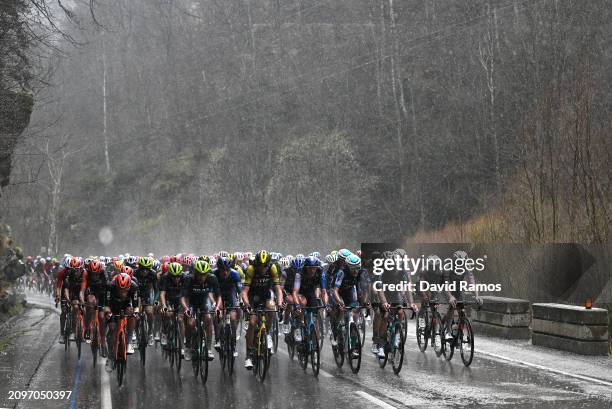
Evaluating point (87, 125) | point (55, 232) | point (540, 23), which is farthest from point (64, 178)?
point (540, 23)

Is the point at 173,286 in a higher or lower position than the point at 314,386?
higher

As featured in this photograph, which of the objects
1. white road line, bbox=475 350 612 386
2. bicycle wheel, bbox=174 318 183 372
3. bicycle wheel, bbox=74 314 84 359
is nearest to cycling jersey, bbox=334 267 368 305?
bicycle wheel, bbox=174 318 183 372

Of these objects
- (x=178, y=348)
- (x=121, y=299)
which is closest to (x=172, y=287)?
(x=178, y=348)

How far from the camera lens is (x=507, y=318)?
1905 cm

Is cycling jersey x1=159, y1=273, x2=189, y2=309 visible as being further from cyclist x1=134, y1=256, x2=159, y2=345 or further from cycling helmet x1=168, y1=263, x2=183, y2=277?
cyclist x1=134, y1=256, x2=159, y2=345

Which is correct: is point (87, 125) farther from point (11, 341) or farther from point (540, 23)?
point (11, 341)

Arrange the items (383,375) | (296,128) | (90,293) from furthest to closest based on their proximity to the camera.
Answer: (296,128) → (90,293) → (383,375)

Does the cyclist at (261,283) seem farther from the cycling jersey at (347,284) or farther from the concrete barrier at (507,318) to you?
the concrete barrier at (507,318)

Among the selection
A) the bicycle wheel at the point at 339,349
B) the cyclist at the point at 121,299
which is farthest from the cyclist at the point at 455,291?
the cyclist at the point at 121,299

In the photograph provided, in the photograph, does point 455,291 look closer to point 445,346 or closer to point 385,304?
point 445,346

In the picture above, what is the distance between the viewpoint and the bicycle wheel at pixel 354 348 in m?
13.8

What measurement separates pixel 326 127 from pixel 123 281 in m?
40.3

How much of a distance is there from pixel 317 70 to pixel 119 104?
24.8m

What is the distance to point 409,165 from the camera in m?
46.4
